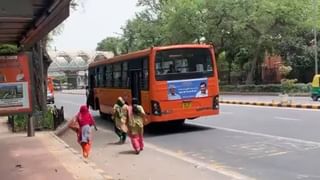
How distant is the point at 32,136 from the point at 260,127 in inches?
299

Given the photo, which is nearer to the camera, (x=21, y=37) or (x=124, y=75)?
(x=21, y=37)

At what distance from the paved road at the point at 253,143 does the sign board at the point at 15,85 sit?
13.3 ft

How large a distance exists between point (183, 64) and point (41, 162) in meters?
7.62

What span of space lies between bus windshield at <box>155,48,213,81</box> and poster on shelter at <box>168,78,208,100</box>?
0.17 meters

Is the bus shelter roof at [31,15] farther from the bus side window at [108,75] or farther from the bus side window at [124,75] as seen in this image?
the bus side window at [108,75]

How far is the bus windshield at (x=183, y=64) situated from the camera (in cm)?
1880

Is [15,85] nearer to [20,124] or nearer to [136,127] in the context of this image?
[136,127]

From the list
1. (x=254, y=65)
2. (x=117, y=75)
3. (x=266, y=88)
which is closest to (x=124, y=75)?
(x=117, y=75)

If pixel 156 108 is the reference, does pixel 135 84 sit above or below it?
above

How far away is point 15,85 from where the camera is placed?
45.2ft

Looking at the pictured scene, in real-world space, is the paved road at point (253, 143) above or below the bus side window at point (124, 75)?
below

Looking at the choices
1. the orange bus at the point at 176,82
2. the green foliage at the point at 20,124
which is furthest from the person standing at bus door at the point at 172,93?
the green foliage at the point at 20,124

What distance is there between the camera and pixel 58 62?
10475 centimetres

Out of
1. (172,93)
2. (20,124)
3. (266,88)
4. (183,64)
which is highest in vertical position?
(183,64)
